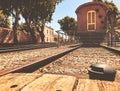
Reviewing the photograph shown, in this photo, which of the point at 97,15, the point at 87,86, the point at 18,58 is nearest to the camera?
the point at 87,86

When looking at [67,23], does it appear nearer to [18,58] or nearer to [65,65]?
[18,58]

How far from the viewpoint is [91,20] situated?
66.2ft

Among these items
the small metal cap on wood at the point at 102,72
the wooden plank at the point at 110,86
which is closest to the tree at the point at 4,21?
the small metal cap on wood at the point at 102,72

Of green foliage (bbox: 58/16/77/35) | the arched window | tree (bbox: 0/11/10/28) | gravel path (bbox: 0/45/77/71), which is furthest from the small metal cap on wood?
green foliage (bbox: 58/16/77/35)

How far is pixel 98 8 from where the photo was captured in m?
20.3

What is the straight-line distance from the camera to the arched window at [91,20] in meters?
20.0

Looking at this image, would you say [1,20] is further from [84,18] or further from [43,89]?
[43,89]

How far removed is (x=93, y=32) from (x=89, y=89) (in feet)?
59.5

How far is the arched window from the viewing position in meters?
20.0

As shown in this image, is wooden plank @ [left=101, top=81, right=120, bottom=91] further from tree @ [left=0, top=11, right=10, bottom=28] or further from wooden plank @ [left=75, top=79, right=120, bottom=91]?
tree @ [left=0, top=11, right=10, bottom=28]

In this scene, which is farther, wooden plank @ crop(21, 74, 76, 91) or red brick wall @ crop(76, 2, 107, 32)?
red brick wall @ crop(76, 2, 107, 32)

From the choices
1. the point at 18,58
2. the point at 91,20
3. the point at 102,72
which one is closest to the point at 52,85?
the point at 102,72

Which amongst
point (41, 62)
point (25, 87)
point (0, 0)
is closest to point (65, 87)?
point (25, 87)

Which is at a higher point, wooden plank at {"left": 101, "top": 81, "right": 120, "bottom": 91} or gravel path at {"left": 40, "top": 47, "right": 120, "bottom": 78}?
wooden plank at {"left": 101, "top": 81, "right": 120, "bottom": 91}
